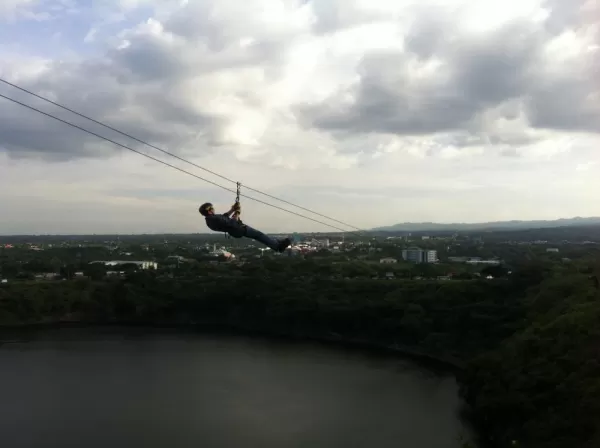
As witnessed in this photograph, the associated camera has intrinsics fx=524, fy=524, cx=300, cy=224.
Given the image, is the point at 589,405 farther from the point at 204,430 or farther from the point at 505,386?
the point at 204,430

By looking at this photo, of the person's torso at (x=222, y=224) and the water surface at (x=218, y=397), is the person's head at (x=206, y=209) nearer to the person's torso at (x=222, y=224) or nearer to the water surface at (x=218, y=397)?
the person's torso at (x=222, y=224)

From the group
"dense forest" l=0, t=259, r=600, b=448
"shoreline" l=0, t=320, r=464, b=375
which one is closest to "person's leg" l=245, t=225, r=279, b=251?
"dense forest" l=0, t=259, r=600, b=448

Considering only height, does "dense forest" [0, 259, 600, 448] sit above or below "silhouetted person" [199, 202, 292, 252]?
below

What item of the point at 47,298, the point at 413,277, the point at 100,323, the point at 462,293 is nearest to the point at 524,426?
Answer: the point at 462,293

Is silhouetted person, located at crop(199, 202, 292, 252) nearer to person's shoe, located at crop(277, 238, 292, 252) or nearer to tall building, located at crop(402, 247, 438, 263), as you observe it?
person's shoe, located at crop(277, 238, 292, 252)

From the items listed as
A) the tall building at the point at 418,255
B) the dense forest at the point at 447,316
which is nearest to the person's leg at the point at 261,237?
the dense forest at the point at 447,316

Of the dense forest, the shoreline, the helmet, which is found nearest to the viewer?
the helmet

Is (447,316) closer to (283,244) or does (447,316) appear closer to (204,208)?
(283,244)
